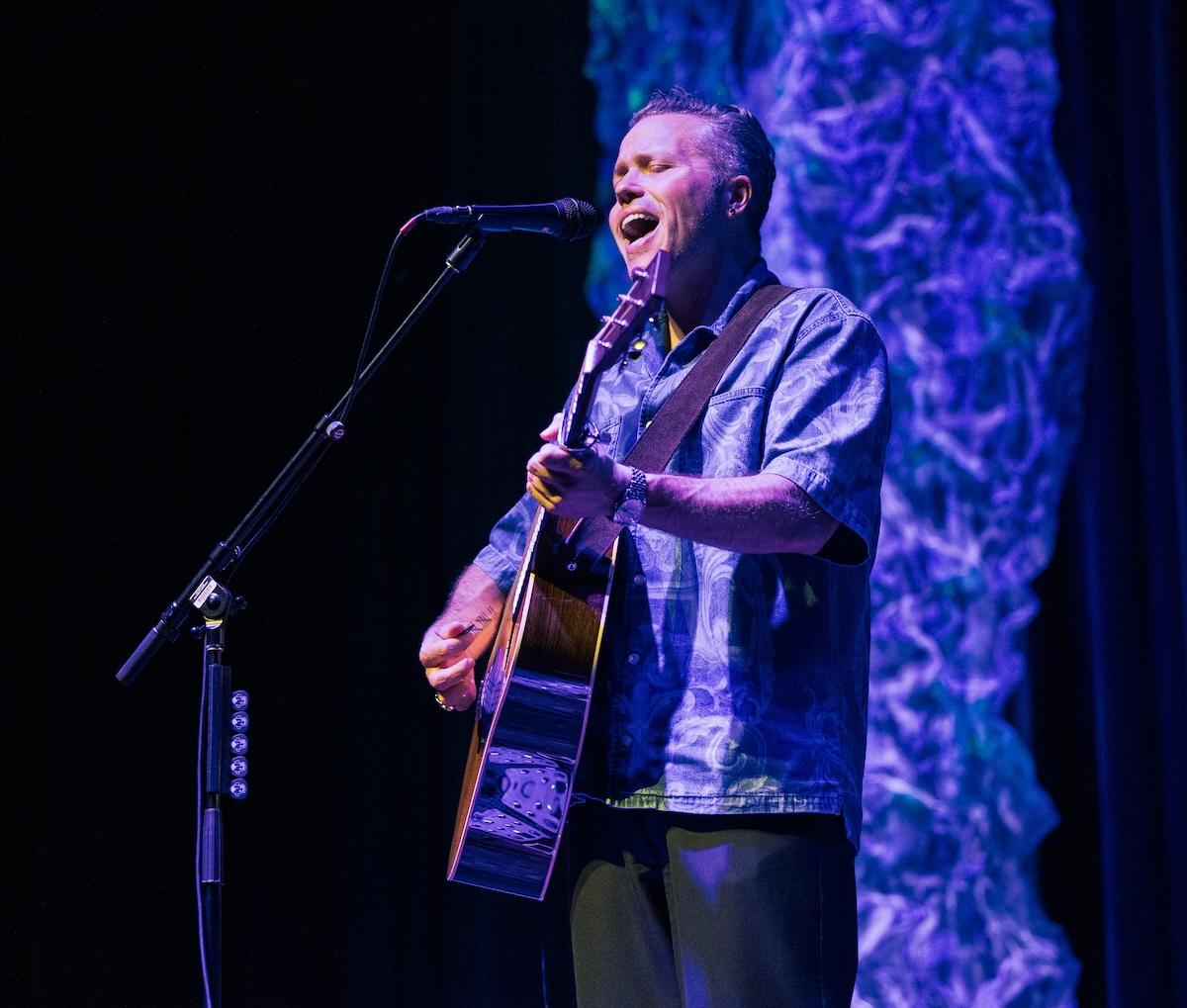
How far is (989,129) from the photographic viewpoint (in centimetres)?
298

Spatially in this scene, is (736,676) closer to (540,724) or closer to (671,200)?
(540,724)

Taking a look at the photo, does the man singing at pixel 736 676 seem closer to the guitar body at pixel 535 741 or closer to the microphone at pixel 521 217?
the guitar body at pixel 535 741

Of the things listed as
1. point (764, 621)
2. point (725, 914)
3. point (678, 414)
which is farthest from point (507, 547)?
point (725, 914)

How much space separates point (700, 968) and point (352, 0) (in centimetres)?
291

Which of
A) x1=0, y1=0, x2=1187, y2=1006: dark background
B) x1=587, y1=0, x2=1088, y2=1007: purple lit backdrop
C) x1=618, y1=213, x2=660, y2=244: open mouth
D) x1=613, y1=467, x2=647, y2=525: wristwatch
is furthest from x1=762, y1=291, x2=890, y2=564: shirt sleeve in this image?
x1=0, y1=0, x2=1187, y2=1006: dark background

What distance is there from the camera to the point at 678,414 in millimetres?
1985

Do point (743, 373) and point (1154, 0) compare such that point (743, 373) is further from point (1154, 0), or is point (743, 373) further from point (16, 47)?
point (16, 47)

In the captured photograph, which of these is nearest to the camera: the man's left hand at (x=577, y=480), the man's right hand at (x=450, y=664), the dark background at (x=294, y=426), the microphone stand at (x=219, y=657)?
the man's left hand at (x=577, y=480)

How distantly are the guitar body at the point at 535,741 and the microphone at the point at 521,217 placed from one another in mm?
643

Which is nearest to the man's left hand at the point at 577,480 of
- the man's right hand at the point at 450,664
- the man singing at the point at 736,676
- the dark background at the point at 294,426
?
the man singing at the point at 736,676

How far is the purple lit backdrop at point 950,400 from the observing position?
2.79m

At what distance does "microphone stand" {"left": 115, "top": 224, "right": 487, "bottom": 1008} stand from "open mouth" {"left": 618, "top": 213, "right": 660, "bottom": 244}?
25 centimetres

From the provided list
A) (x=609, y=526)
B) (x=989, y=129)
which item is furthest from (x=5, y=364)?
(x=989, y=129)

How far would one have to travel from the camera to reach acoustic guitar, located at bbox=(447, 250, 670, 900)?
73.5 inches
